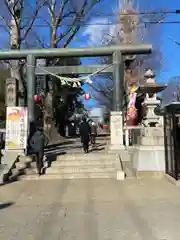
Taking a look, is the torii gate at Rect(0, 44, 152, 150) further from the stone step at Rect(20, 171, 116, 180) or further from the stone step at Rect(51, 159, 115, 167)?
the stone step at Rect(20, 171, 116, 180)

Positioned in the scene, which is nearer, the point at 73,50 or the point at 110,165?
the point at 110,165

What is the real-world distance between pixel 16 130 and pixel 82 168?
Result: 3.41 meters

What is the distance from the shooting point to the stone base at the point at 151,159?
37.2 ft

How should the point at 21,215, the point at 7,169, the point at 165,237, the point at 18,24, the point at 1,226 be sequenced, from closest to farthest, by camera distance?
the point at 165,237, the point at 1,226, the point at 21,215, the point at 7,169, the point at 18,24

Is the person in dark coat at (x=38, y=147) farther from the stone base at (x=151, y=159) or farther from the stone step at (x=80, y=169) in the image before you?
the stone base at (x=151, y=159)

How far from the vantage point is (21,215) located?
6617mm

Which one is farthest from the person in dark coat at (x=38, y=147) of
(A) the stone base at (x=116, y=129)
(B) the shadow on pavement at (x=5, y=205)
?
(A) the stone base at (x=116, y=129)

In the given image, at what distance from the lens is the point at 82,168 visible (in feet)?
40.7

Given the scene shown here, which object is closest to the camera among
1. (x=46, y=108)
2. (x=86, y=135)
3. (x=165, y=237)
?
(x=165, y=237)

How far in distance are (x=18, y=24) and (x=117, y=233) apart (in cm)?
2164

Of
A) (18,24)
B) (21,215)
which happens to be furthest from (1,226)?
(18,24)

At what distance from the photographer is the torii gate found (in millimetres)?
15594

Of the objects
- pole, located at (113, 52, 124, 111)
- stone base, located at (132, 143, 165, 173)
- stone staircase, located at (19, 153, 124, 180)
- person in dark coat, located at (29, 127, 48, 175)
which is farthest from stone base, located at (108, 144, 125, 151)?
person in dark coat, located at (29, 127, 48, 175)

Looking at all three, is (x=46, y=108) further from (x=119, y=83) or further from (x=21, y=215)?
(x=21, y=215)
